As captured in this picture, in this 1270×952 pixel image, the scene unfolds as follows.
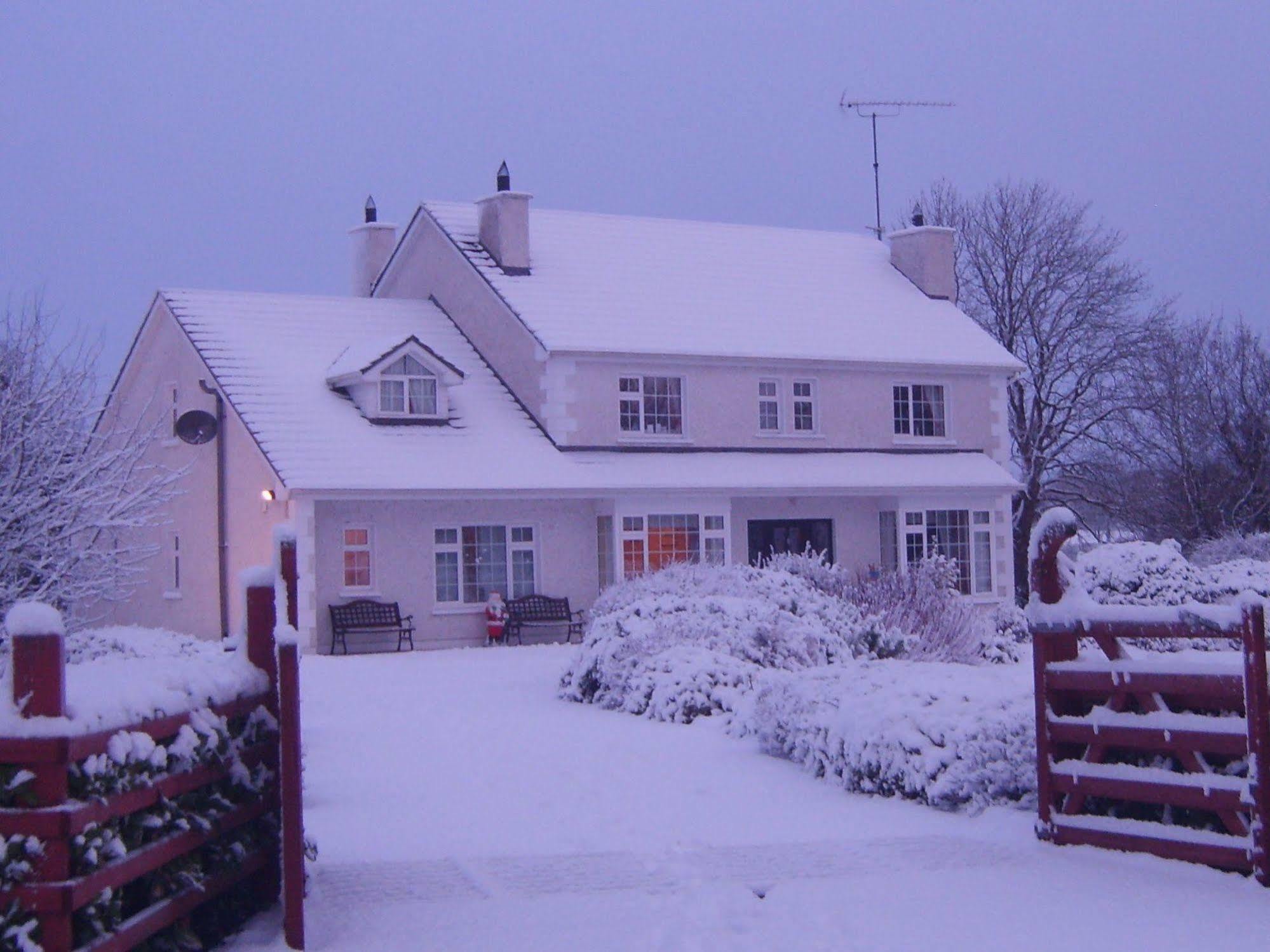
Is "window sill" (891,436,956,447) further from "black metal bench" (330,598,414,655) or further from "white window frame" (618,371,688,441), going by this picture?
"black metal bench" (330,598,414,655)

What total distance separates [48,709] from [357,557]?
2102 cm

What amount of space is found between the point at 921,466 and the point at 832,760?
21.2 m

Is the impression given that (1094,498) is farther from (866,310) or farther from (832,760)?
(832,760)

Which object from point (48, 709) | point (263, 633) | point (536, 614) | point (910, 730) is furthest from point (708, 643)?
point (536, 614)

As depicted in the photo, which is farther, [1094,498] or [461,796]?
[1094,498]

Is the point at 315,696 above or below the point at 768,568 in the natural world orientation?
below

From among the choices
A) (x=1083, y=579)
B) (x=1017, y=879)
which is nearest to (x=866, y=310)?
(x=1083, y=579)

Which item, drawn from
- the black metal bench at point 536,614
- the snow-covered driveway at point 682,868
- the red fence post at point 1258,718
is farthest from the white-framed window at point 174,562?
the red fence post at point 1258,718

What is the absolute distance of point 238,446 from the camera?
89.1 ft

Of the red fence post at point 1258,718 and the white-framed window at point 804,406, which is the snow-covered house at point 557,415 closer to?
the white-framed window at point 804,406

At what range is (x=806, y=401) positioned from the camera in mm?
32031

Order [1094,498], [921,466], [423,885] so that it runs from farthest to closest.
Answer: [1094,498]
[921,466]
[423,885]

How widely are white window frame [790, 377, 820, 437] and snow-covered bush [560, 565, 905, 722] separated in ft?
43.2

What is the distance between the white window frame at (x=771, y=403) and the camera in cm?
3145
